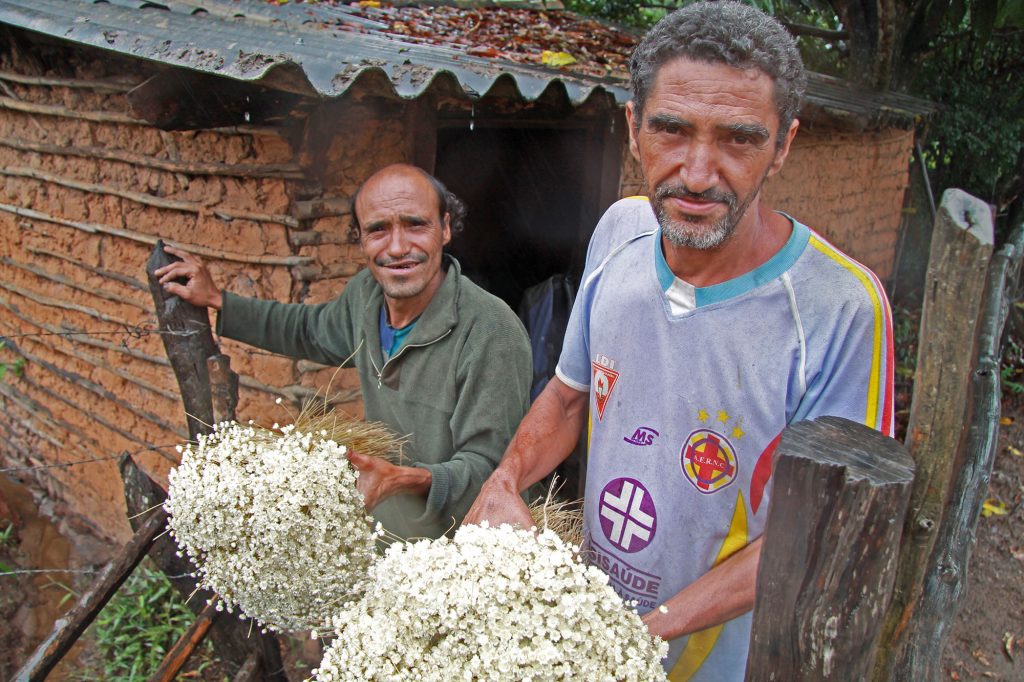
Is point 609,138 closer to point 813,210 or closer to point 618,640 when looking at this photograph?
point 813,210

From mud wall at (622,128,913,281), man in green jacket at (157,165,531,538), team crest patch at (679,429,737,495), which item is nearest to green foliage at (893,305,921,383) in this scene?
mud wall at (622,128,913,281)

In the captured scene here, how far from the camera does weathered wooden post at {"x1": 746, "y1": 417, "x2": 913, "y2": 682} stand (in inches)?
44.5

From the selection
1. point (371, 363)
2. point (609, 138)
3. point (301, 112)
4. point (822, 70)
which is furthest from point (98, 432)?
point (822, 70)

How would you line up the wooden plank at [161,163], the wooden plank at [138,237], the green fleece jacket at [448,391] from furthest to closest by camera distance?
the wooden plank at [138,237] → the wooden plank at [161,163] → the green fleece jacket at [448,391]

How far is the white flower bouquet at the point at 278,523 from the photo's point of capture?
67.2 inches

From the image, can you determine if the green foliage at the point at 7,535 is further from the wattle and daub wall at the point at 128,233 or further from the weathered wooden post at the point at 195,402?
the weathered wooden post at the point at 195,402

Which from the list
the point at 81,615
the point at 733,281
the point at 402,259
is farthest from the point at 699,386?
Result: the point at 81,615

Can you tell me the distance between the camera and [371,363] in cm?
259

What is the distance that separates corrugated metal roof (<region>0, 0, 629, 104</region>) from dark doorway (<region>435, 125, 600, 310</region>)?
8.13 ft

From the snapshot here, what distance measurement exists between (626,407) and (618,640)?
681mm

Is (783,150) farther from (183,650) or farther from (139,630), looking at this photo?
(139,630)

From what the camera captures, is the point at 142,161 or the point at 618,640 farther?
the point at 142,161

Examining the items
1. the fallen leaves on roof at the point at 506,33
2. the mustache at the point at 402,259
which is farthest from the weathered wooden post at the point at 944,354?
the fallen leaves on roof at the point at 506,33

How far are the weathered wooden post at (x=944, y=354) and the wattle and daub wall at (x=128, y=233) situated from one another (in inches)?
80.1
